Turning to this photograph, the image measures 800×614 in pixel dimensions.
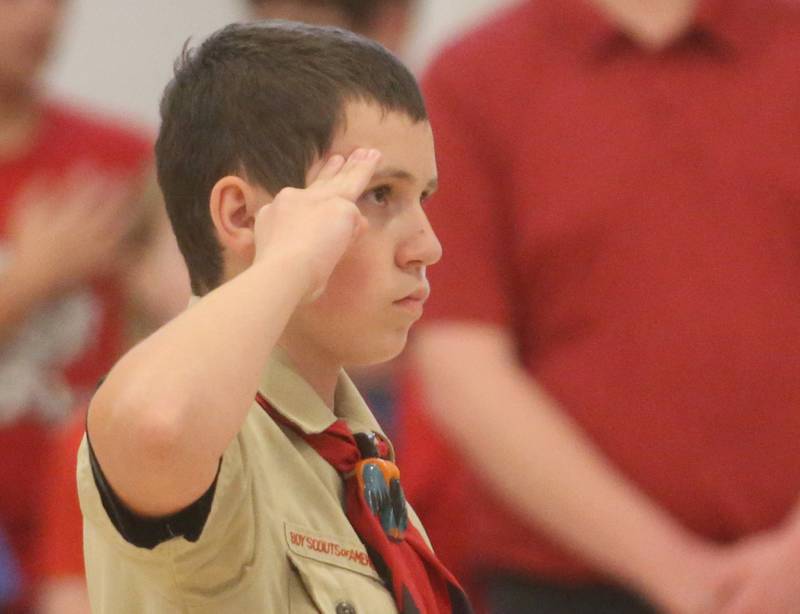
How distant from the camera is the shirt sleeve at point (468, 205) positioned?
6.12 feet

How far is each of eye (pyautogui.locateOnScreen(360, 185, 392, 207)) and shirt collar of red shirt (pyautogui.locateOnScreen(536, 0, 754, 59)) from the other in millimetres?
866

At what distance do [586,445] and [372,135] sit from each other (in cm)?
81

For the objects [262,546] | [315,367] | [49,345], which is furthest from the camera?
[49,345]

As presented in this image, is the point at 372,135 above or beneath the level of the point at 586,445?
above

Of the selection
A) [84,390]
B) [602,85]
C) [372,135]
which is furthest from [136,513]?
[84,390]

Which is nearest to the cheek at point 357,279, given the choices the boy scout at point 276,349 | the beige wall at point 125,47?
the boy scout at point 276,349

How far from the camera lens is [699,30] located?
6.24 ft

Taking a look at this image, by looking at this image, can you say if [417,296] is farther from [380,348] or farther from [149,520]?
[149,520]

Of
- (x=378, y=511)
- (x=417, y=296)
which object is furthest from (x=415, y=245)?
(x=378, y=511)

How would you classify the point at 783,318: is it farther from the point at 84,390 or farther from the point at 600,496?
the point at 84,390

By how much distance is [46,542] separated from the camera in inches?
80.9

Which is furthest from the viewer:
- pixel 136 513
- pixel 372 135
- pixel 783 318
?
pixel 783 318

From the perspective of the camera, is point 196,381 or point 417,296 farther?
point 417,296

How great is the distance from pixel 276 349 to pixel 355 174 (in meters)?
0.13
